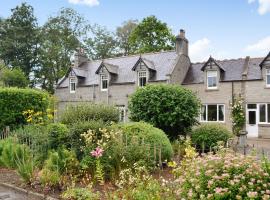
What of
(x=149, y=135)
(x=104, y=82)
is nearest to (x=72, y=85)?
(x=104, y=82)

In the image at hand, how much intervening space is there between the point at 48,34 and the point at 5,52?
304 inches

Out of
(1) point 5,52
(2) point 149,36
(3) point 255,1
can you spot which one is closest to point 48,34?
(1) point 5,52

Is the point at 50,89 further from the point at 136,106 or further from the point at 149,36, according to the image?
the point at 136,106

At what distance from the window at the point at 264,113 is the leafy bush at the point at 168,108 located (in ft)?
40.0

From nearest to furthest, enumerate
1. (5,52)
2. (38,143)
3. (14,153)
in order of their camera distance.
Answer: (14,153) < (38,143) < (5,52)

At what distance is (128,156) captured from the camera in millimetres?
8766

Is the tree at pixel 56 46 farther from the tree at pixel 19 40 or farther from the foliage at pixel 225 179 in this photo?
the foliage at pixel 225 179

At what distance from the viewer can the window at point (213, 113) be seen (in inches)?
1143

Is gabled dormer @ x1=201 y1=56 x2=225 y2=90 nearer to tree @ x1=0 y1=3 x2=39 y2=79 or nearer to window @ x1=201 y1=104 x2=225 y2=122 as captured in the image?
window @ x1=201 y1=104 x2=225 y2=122

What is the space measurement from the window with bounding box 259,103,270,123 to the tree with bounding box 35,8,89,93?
35.1m

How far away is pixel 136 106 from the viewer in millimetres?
17781

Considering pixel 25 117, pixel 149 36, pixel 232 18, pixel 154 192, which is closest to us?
pixel 154 192

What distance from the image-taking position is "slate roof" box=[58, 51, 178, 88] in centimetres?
3144

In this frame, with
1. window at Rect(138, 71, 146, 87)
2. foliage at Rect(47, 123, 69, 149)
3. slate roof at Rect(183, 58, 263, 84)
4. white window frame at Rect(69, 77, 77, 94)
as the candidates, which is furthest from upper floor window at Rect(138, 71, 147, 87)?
foliage at Rect(47, 123, 69, 149)
